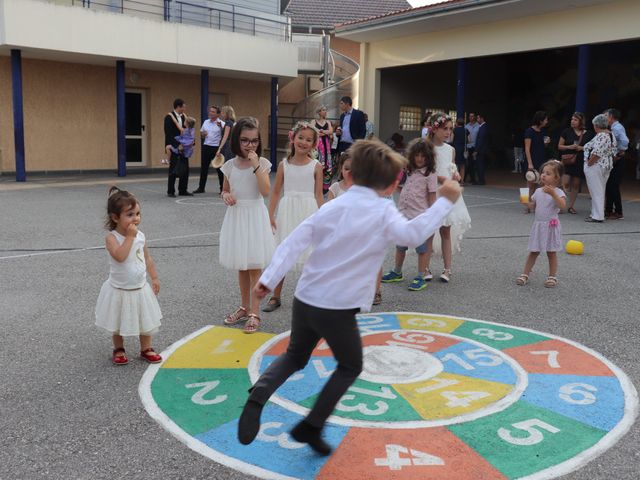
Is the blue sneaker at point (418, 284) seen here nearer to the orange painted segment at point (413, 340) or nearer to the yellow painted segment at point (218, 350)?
the orange painted segment at point (413, 340)

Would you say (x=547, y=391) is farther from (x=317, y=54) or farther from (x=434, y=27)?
(x=317, y=54)

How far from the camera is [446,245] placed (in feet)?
23.0

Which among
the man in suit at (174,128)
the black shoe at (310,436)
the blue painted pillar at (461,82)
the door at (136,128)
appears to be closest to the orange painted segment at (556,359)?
the black shoe at (310,436)

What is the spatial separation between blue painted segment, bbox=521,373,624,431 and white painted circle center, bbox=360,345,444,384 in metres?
0.64

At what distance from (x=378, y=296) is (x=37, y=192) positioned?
1171cm

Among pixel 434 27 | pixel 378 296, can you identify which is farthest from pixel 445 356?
pixel 434 27

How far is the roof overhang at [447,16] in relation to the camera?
16.1 metres

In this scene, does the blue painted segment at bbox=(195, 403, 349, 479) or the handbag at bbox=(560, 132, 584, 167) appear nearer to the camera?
the blue painted segment at bbox=(195, 403, 349, 479)

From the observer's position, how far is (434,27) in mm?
19266

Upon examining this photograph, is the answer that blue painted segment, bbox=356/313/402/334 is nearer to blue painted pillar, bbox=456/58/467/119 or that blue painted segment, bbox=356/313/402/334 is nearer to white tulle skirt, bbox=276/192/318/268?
white tulle skirt, bbox=276/192/318/268

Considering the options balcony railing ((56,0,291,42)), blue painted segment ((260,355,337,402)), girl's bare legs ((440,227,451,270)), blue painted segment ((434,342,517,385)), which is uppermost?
balcony railing ((56,0,291,42))

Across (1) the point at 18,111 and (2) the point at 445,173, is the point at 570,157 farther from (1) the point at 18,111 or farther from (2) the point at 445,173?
(1) the point at 18,111

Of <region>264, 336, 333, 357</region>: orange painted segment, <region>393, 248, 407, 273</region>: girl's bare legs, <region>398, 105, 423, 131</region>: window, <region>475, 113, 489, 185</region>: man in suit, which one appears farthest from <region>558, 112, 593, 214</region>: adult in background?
<region>398, 105, 423, 131</region>: window

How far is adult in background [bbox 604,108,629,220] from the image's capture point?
11.4 m
